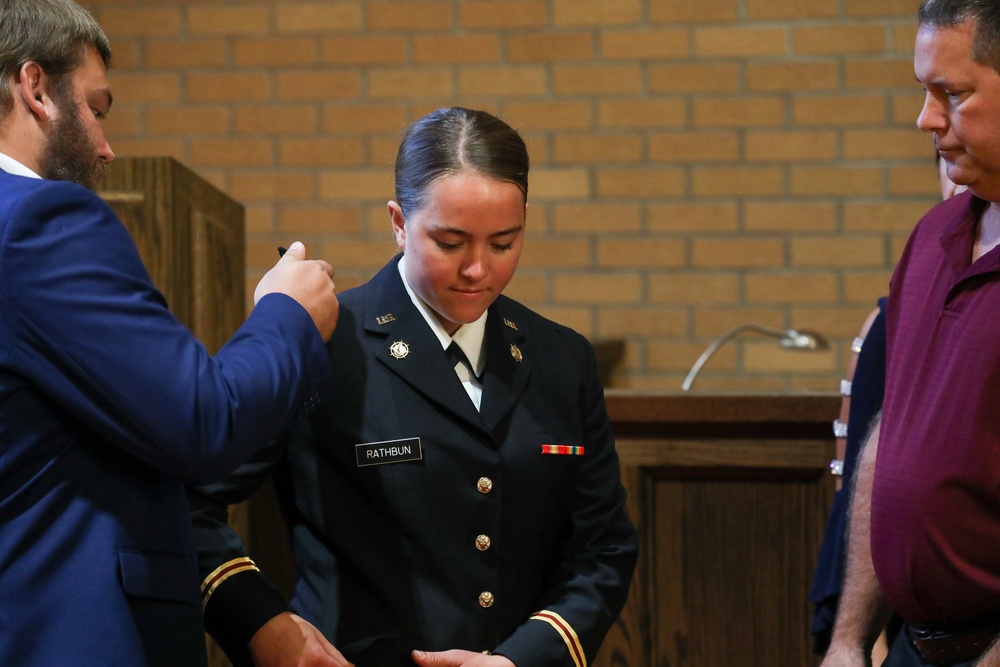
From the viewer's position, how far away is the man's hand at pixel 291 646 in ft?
4.86

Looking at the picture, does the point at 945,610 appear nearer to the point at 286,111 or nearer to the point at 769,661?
the point at 769,661

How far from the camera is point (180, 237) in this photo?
2.38 meters

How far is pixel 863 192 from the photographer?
4.12 metres

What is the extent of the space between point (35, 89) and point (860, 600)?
141cm

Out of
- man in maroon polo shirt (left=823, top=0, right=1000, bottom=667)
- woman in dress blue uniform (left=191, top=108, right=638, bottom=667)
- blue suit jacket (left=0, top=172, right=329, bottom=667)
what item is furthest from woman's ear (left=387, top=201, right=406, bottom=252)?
man in maroon polo shirt (left=823, top=0, right=1000, bottom=667)

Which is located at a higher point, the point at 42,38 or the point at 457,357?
the point at 42,38

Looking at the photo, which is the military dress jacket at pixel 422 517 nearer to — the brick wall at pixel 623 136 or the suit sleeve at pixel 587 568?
the suit sleeve at pixel 587 568

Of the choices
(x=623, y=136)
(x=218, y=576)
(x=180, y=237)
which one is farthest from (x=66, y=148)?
(x=623, y=136)

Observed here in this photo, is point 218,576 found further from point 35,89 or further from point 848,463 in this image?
point 848,463

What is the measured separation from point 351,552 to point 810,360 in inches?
115

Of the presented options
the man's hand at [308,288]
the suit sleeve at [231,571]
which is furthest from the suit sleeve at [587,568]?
the man's hand at [308,288]

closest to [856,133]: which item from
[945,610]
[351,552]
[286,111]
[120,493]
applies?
[286,111]

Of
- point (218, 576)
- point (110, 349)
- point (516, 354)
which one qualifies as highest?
point (110, 349)

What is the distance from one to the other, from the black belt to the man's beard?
1319 mm
